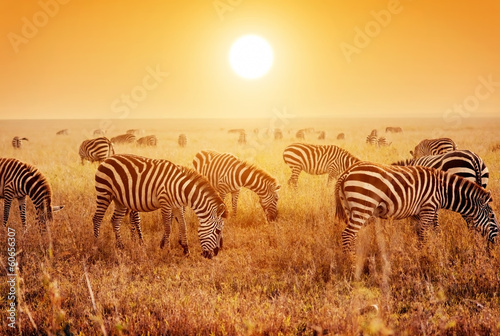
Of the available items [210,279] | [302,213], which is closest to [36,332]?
[210,279]

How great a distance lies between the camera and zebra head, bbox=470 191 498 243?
7.10 m

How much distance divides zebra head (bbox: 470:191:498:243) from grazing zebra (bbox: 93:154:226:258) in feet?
15.0

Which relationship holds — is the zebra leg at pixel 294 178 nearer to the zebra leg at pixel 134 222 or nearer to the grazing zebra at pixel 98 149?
the zebra leg at pixel 134 222

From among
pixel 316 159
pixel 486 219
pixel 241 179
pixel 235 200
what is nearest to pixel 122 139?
pixel 316 159

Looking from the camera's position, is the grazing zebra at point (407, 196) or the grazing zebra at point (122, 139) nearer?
the grazing zebra at point (407, 196)

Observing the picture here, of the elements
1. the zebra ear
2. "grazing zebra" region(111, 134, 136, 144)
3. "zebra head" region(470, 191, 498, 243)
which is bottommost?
"zebra head" region(470, 191, 498, 243)

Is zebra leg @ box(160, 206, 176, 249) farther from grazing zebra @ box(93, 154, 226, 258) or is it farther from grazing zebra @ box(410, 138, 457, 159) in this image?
grazing zebra @ box(410, 138, 457, 159)

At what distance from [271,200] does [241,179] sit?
876 mm

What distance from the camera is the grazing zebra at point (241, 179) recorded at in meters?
9.52

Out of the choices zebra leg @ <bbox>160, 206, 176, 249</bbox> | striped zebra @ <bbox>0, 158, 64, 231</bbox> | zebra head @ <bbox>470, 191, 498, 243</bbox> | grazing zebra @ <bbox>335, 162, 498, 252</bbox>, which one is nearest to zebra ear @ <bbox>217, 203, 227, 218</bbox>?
zebra leg @ <bbox>160, 206, 176, 249</bbox>

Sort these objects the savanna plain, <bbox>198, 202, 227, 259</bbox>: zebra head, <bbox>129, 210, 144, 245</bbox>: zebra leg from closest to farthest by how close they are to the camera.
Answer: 1. the savanna plain
2. <bbox>198, 202, 227, 259</bbox>: zebra head
3. <bbox>129, 210, 144, 245</bbox>: zebra leg

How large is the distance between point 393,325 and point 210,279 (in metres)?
2.82

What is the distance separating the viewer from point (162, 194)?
25.1ft

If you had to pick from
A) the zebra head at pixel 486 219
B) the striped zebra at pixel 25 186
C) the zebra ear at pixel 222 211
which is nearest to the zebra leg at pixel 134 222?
the striped zebra at pixel 25 186
